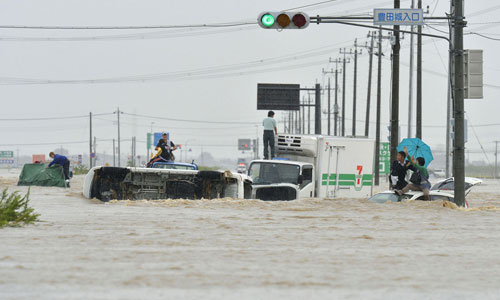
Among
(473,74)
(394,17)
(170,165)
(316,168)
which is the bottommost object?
(316,168)

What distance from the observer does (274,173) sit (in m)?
28.6

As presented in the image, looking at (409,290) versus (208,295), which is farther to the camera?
(409,290)

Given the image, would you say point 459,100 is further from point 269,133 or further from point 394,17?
point 269,133

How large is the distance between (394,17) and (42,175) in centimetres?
1748

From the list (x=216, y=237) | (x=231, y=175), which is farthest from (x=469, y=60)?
(x=216, y=237)

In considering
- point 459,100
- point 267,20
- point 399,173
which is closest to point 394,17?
point 459,100

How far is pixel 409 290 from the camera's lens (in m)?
9.17

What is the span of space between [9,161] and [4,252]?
5916 inches

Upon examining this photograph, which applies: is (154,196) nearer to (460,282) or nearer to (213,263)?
(213,263)

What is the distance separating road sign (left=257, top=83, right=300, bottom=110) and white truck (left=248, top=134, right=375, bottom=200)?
2292 cm

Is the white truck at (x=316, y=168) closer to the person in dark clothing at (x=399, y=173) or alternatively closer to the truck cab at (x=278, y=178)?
the truck cab at (x=278, y=178)

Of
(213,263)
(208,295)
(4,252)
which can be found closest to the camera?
(208,295)

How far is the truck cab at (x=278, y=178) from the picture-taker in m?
28.2

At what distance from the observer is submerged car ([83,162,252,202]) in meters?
24.2
